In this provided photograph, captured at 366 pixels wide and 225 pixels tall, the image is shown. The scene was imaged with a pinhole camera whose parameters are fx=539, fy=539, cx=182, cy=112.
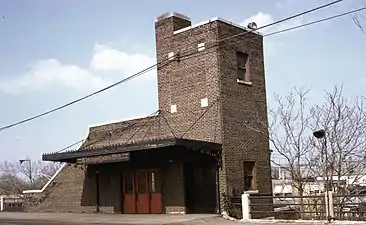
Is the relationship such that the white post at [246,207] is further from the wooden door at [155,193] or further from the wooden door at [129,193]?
the wooden door at [129,193]

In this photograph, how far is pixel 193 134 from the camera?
1025 inches

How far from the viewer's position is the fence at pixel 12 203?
35094 mm

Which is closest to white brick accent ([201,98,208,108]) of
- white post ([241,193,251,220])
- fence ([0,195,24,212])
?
white post ([241,193,251,220])

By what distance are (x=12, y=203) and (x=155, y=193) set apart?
1372 cm

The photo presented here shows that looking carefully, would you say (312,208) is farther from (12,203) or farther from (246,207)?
(12,203)

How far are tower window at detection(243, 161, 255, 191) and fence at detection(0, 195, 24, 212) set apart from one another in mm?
16011

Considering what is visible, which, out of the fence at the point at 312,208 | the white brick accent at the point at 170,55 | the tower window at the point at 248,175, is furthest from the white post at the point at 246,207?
the white brick accent at the point at 170,55

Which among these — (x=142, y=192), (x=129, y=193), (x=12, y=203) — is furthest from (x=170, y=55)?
(x=12, y=203)

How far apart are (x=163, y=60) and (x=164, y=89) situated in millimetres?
1502

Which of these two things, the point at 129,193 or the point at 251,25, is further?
the point at 129,193

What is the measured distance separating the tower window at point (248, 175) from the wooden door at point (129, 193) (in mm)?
5955

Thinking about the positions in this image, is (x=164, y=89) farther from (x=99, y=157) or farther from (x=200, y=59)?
(x=99, y=157)

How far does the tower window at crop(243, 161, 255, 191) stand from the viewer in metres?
26.2

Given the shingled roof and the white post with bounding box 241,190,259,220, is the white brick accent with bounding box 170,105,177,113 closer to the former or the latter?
the shingled roof
